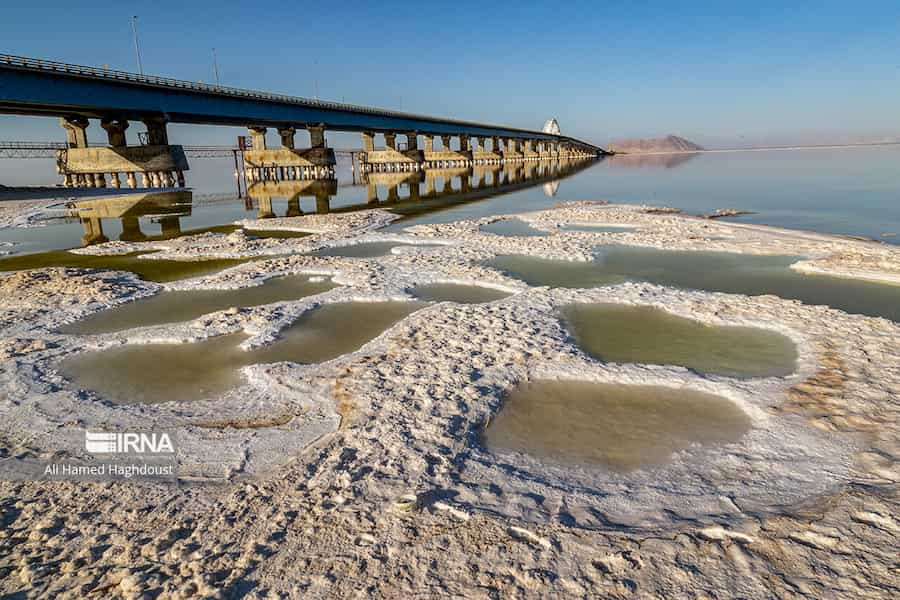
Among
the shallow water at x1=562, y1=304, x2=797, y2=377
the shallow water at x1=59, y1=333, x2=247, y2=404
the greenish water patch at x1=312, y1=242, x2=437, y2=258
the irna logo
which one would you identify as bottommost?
the irna logo

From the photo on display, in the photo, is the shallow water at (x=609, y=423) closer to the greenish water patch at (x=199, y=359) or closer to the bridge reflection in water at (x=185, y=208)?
the greenish water patch at (x=199, y=359)

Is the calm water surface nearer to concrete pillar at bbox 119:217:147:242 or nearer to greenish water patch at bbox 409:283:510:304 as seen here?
concrete pillar at bbox 119:217:147:242

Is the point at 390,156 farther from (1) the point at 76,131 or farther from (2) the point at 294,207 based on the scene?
(2) the point at 294,207

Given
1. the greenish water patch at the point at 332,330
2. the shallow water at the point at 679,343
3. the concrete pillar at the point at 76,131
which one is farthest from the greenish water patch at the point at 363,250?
the concrete pillar at the point at 76,131

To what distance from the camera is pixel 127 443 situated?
5020 mm

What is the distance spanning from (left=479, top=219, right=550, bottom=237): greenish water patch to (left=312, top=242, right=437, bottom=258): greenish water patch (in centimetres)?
398

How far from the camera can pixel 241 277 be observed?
39.5 feet

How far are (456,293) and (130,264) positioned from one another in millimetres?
10752

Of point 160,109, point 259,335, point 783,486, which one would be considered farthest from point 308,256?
point 160,109

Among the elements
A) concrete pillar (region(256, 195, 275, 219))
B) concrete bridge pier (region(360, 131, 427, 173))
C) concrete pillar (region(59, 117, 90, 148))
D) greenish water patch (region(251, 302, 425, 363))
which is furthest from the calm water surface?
concrete bridge pier (region(360, 131, 427, 173))

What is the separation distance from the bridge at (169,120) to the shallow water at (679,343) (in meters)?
40.0

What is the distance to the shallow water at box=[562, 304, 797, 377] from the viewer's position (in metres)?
6.55

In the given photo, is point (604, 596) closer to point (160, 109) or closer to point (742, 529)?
point (742, 529)

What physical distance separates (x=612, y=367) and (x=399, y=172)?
80861 millimetres
